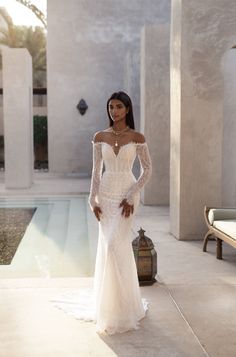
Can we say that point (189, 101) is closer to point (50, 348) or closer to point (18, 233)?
point (18, 233)

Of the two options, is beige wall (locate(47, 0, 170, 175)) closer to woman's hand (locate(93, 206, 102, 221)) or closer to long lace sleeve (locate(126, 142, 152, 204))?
long lace sleeve (locate(126, 142, 152, 204))

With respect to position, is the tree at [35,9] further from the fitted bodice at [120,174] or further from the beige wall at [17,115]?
the fitted bodice at [120,174]

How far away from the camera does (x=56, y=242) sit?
6.85 metres

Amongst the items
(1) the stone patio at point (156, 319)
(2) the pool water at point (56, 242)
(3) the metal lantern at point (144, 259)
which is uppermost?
(3) the metal lantern at point (144, 259)

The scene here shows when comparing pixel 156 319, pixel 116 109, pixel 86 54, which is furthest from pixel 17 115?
pixel 156 319

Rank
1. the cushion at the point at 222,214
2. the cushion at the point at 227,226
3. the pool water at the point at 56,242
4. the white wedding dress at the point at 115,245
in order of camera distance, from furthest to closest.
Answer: the cushion at the point at 222,214
the pool water at the point at 56,242
the cushion at the point at 227,226
the white wedding dress at the point at 115,245

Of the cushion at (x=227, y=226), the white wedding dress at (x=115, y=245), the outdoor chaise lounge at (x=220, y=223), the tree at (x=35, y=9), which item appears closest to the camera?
the white wedding dress at (x=115, y=245)

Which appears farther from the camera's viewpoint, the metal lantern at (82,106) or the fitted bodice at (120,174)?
the metal lantern at (82,106)

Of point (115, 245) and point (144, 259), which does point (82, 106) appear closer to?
point (144, 259)

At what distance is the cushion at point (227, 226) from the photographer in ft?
17.1

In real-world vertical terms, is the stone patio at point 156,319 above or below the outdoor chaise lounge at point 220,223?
below

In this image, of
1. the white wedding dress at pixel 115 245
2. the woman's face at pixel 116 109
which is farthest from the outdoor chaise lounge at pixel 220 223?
the woman's face at pixel 116 109

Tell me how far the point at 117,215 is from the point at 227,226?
2148 mm

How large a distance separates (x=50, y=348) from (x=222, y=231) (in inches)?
109
